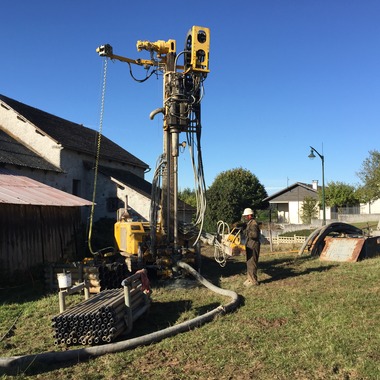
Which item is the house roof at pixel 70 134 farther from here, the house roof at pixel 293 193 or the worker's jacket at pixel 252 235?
the house roof at pixel 293 193

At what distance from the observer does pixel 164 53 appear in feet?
39.9

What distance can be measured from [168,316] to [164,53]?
7768 mm

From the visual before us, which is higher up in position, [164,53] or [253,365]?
[164,53]

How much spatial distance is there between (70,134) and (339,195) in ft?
127

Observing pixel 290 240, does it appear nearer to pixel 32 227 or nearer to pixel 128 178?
pixel 128 178

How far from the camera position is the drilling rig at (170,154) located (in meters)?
11.3

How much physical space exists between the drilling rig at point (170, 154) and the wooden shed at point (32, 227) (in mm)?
2369

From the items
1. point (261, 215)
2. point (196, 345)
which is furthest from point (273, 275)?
point (261, 215)

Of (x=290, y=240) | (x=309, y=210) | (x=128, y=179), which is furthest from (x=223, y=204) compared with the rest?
(x=309, y=210)

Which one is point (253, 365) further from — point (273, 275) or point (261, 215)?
point (261, 215)

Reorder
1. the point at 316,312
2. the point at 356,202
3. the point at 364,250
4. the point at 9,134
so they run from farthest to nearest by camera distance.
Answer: the point at 356,202 → the point at 9,134 → the point at 364,250 → the point at 316,312

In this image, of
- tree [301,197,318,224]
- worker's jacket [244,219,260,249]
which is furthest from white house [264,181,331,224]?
worker's jacket [244,219,260,249]

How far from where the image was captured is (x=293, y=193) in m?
55.8

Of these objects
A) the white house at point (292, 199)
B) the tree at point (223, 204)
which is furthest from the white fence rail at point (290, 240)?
the white house at point (292, 199)
